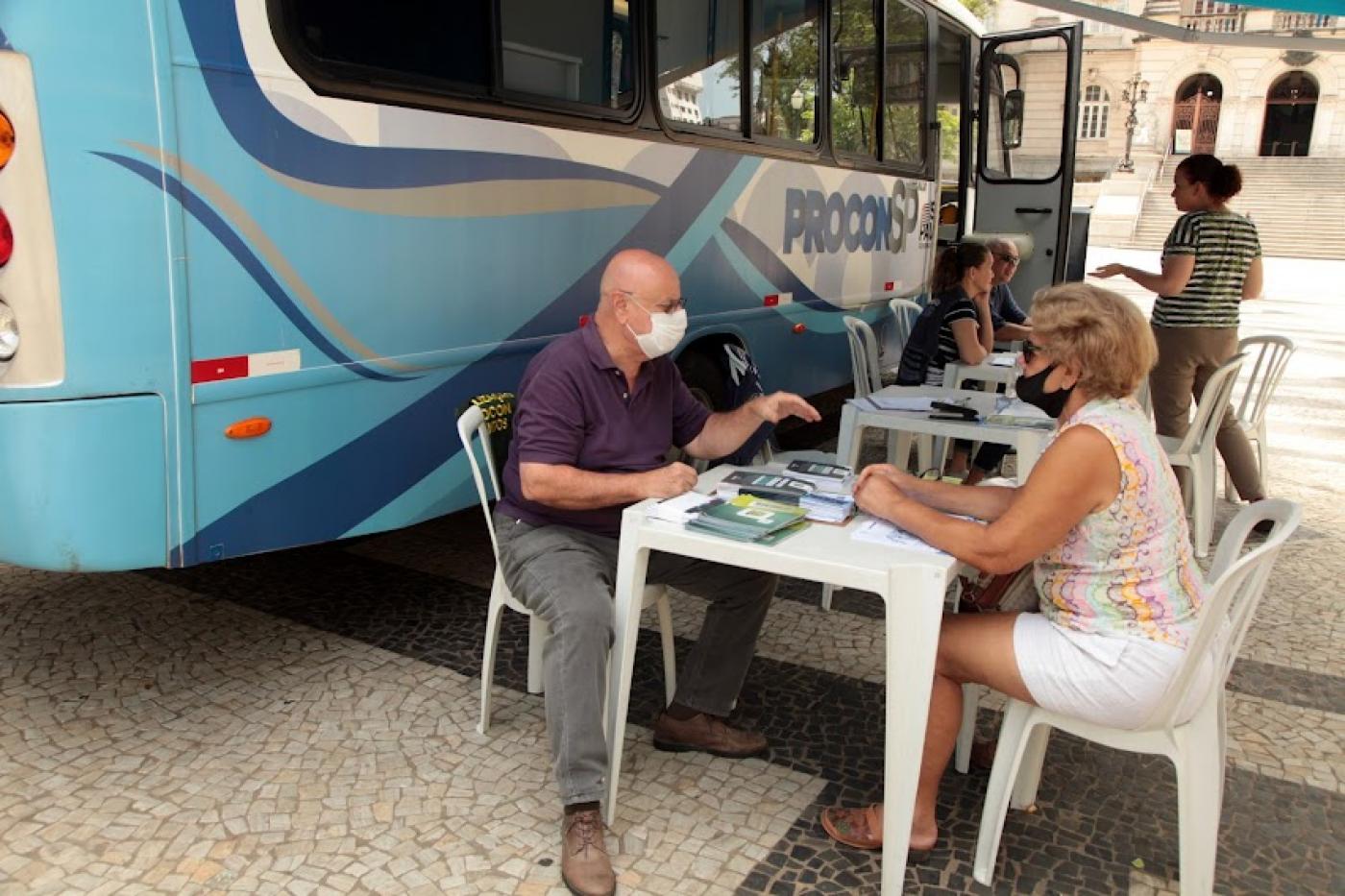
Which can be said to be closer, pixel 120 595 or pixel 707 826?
pixel 707 826

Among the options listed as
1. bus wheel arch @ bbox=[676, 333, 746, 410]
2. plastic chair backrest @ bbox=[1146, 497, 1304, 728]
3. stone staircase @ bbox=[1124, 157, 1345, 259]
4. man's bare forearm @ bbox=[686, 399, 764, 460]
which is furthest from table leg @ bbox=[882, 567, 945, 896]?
stone staircase @ bbox=[1124, 157, 1345, 259]

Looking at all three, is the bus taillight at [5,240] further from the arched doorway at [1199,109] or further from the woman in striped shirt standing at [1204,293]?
the arched doorway at [1199,109]

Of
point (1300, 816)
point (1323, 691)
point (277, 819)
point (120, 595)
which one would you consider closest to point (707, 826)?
point (277, 819)

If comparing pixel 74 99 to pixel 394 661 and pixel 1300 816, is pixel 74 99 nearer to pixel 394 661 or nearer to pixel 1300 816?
pixel 394 661

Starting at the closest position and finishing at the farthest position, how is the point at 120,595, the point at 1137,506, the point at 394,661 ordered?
the point at 1137,506 → the point at 394,661 → the point at 120,595

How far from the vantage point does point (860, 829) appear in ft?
8.77

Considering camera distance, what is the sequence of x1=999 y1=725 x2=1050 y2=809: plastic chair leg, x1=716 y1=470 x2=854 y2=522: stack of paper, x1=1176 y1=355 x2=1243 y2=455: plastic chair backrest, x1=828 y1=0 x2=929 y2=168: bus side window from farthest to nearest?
x1=828 y1=0 x2=929 y2=168: bus side window
x1=1176 y1=355 x2=1243 y2=455: plastic chair backrest
x1=999 y1=725 x2=1050 y2=809: plastic chair leg
x1=716 y1=470 x2=854 y2=522: stack of paper

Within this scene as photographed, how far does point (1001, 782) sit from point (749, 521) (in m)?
0.85

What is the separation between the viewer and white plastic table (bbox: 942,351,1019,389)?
5.23 m

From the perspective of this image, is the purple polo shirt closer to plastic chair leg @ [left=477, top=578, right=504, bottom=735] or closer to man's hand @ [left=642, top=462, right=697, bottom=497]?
man's hand @ [left=642, top=462, right=697, bottom=497]

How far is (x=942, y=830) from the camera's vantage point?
9.12 ft

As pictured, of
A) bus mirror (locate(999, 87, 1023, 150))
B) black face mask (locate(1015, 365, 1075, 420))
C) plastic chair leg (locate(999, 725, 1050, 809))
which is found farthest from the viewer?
bus mirror (locate(999, 87, 1023, 150))

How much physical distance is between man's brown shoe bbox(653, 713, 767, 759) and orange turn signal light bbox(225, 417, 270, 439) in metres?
1.45

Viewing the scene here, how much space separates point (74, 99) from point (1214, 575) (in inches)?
119
